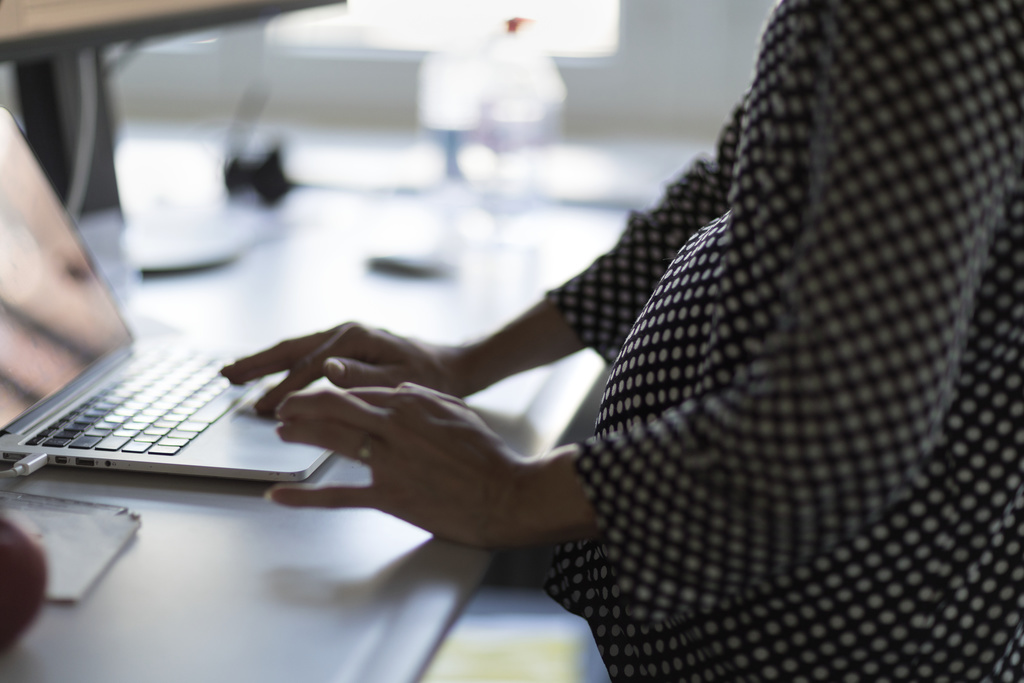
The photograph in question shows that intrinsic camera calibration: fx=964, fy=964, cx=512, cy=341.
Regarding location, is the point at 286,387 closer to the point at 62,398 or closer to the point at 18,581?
the point at 62,398

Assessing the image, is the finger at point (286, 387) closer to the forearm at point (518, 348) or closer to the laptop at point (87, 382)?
the laptop at point (87, 382)

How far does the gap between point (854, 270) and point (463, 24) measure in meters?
1.45

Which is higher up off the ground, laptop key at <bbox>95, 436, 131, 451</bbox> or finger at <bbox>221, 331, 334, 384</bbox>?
finger at <bbox>221, 331, 334, 384</bbox>

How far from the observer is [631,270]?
875 millimetres

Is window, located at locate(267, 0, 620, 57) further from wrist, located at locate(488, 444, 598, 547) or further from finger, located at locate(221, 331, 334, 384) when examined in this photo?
wrist, located at locate(488, 444, 598, 547)

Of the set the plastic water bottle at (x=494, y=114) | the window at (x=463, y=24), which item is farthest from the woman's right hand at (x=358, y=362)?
the window at (x=463, y=24)

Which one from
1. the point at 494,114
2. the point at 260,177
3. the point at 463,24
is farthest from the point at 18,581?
the point at 463,24

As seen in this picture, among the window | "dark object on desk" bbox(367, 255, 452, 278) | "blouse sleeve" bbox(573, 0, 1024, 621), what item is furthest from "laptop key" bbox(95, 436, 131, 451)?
the window

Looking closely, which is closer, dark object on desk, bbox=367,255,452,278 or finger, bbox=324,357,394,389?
finger, bbox=324,357,394,389

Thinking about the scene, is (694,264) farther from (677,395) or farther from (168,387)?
(168,387)

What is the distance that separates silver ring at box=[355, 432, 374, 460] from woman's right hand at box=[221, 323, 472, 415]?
0.14 m

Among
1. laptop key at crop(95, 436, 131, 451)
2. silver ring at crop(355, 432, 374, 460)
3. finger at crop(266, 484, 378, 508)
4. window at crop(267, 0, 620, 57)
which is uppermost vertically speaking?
window at crop(267, 0, 620, 57)

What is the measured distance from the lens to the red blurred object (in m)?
0.49

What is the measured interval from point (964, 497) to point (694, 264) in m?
0.22
